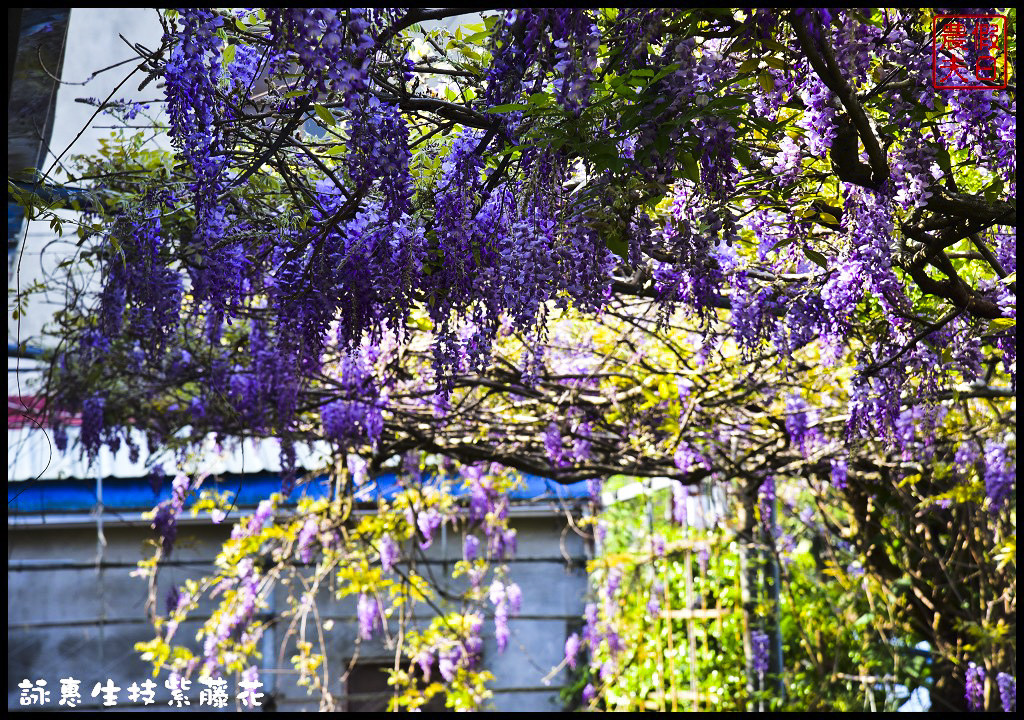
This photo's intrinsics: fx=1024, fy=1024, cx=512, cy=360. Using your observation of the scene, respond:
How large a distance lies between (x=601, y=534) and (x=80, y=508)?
3720 mm

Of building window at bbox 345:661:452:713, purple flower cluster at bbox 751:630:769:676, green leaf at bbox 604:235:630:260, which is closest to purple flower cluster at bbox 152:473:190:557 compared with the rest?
building window at bbox 345:661:452:713

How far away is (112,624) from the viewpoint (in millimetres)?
7246

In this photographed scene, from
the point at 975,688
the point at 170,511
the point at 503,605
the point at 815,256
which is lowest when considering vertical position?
the point at 975,688

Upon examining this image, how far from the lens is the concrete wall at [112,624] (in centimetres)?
717

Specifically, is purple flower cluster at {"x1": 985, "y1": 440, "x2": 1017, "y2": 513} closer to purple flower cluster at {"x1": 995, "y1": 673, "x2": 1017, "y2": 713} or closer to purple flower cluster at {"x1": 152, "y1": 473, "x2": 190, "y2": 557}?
purple flower cluster at {"x1": 995, "y1": 673, "x2": 1017, "y2": 713}

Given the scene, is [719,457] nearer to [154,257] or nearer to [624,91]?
[154,257]

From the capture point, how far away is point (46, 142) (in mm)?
3012

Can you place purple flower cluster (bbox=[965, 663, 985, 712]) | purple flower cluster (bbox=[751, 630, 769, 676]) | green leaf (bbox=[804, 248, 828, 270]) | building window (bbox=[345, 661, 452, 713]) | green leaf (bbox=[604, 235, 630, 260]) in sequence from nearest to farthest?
green leaf (bbox=[604, 235, 630, 260]), green leaf (bbox=[804, 248, 828, 270]), purple flower cluster (bbox=[965, 663, 985, 712]), purple flower cluster (bbox=[751, 630, 769, 676]), building window (bbox=[345, 661, 452, 713])

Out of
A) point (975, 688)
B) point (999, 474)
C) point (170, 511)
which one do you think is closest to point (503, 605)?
point (170, 511)

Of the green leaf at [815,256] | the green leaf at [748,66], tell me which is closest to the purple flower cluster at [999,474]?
the green leaf at [815,256]

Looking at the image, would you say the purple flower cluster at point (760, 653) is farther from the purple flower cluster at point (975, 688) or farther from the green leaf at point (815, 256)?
the green leaf at point (815, 256)

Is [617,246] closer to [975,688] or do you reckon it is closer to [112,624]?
[975,688]

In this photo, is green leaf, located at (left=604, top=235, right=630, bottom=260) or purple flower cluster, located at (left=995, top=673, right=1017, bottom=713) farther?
purple flower cluster, located at (left=995, top=673, right=1017, bottom=713)

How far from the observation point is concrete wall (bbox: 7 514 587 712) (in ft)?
23.5
